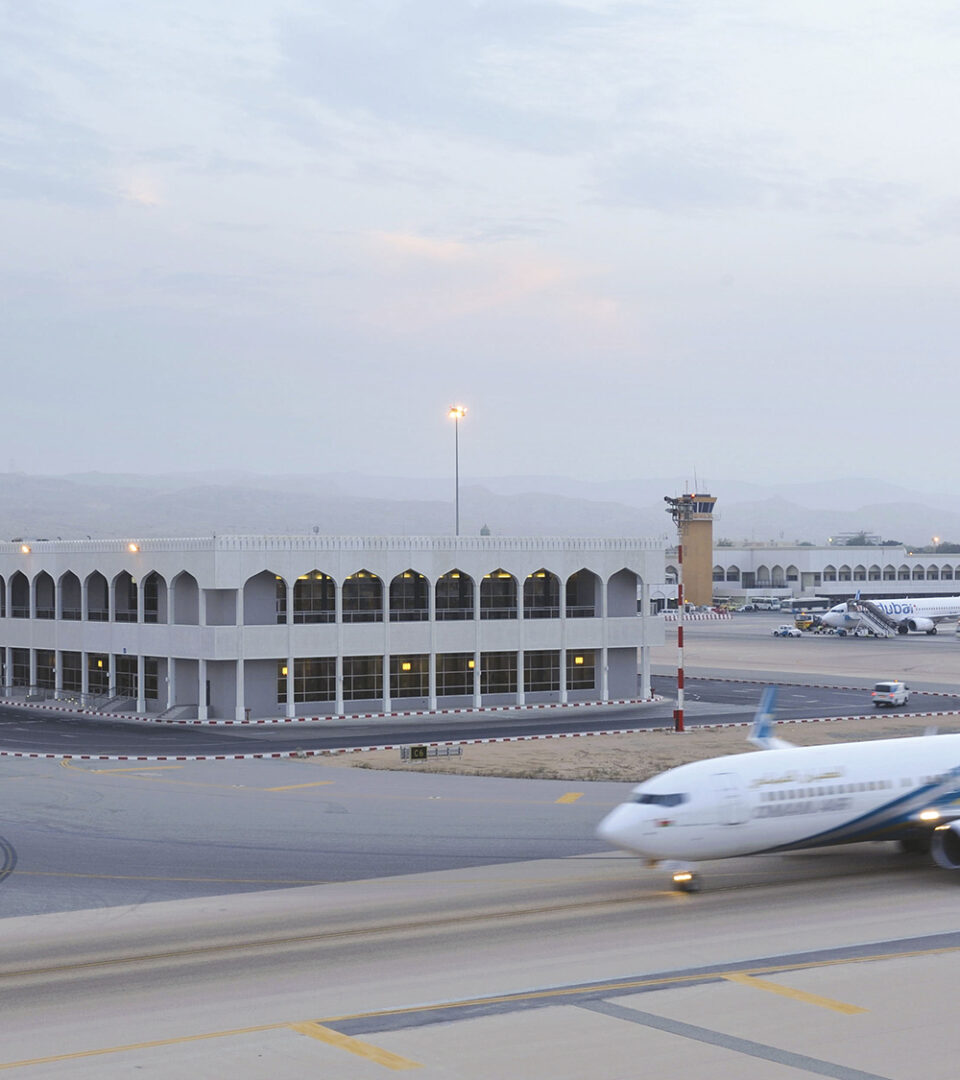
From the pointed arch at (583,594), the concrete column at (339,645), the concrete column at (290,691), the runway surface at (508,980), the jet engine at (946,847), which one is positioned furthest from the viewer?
the pointed arch at (583,594)

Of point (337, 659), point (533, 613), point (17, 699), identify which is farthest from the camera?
point (17, 699)

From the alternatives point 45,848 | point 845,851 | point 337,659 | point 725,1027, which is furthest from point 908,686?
point 725,1027

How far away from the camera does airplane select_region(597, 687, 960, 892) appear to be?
97.6ft

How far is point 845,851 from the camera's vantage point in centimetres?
3600

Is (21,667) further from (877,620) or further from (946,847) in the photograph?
(877,620)

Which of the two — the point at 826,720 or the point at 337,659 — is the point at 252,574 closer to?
the point at 337,659

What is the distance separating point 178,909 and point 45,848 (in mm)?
9203

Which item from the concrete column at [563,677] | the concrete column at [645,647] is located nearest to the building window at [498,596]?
the concrete column at [563,677]

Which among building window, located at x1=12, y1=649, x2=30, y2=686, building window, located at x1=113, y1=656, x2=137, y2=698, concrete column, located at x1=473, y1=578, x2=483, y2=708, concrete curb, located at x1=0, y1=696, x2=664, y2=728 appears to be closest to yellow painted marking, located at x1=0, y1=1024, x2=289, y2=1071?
concrete curb, located at x1=0, y1=696, x2=664, y2=728

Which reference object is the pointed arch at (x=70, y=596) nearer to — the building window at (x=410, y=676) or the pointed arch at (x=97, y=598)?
the pointed arch at (x=97, y=598)

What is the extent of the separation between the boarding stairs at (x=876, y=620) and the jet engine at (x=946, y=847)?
4513 inches

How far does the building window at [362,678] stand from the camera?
7531cm

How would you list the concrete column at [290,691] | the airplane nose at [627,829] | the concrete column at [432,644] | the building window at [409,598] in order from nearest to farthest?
the airplane nose at [627,829]
the concrete column at [290,691]
the concrete column at [432,644]
the building window at [409,598]

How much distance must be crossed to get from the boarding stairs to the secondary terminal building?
68823 millimetres
